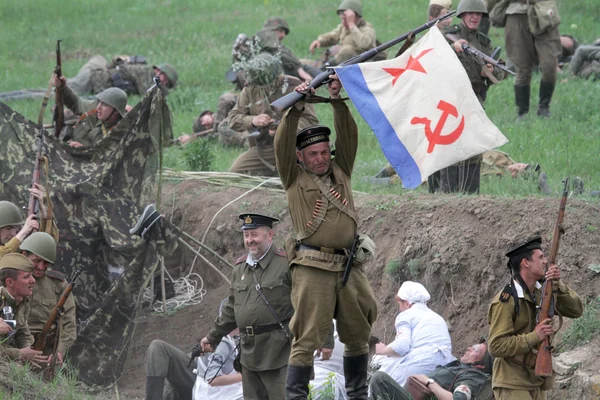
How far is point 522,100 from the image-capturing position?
15625mm

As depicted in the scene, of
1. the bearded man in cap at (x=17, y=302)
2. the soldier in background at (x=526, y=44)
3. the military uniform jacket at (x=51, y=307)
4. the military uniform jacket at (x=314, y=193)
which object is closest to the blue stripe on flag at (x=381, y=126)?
the military uniform jacket at (x=314, y=193)

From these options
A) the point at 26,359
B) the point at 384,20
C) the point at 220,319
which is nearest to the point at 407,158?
the point at 220,319

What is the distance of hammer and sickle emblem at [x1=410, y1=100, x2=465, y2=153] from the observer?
26.6 ft

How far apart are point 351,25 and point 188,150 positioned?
12.3 ft

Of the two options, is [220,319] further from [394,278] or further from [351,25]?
[351,25]

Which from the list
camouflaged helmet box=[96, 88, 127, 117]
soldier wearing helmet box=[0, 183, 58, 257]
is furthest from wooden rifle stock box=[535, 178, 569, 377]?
camouflaged helmet box=[96, 88, 127, 117]

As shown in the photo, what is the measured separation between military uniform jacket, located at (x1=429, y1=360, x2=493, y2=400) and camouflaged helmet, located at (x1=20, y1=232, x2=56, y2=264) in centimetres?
354

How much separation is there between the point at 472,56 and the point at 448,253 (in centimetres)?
227

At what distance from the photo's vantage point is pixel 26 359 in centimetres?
916

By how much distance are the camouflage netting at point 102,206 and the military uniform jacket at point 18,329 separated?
181 cm

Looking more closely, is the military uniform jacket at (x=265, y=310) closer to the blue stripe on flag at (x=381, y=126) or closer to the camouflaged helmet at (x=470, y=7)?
the blue stripe on flag at (x=381, y=126)

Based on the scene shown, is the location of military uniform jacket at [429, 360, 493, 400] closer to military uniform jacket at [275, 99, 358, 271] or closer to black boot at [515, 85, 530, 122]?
military uniform jacket at [275, 99, 358, 271]

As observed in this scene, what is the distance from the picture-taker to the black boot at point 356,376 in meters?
7.93

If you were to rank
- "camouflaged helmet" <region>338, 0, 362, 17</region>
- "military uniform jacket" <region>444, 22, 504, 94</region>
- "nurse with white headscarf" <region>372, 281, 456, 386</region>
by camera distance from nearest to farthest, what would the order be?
"nurse with white headscarf" <region>372, 281, 456, 386</region>
"military uniform jacket" <region>444, 22, 504, 94</region>
"camouflaged helmet" <region>338, 0, 362, 17</region>
